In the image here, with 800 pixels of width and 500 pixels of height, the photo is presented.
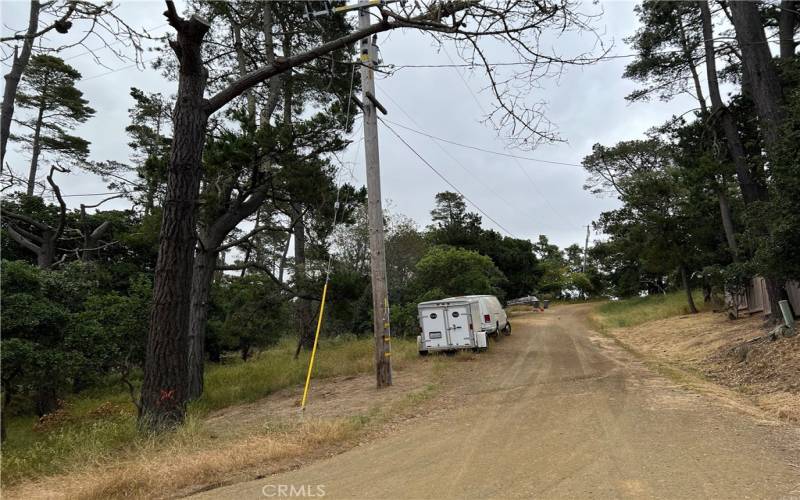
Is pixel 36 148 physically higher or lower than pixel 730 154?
higher

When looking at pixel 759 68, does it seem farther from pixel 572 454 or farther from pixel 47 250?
pixel 47 250

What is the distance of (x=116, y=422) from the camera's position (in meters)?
9.11

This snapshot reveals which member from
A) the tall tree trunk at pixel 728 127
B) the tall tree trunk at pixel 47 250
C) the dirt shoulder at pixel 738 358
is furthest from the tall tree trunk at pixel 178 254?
the tall tree trunk at pixel 47 250

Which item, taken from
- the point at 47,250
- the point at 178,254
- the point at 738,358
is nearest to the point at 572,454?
the point at 178,254

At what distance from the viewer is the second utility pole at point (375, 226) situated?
11320 millimetres

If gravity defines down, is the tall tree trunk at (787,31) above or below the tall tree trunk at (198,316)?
above

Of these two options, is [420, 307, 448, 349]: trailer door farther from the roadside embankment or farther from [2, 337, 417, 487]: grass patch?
the roadside embankment

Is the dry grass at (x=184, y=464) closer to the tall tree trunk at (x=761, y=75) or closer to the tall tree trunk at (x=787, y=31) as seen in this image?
the tall tree trunk at (x=761, y=75)

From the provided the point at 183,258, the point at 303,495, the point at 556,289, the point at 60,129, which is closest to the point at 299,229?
the point at 183,258

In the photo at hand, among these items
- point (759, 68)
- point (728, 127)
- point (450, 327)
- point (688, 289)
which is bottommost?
point (450, 327)

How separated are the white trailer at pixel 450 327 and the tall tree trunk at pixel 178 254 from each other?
407 inches

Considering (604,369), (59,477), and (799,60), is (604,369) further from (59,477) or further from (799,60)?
(59,477)

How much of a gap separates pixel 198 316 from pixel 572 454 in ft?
39.5

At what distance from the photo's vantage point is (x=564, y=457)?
17.3ft
